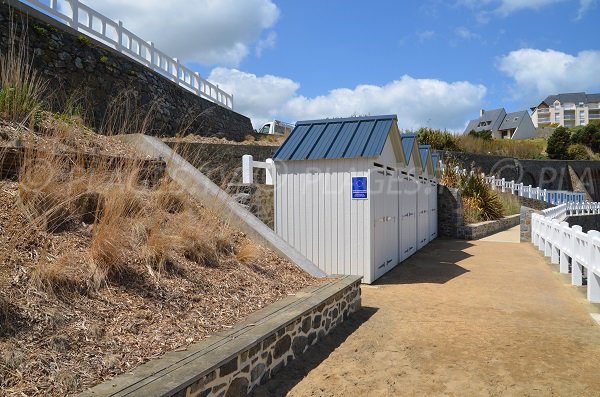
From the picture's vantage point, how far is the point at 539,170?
121ft

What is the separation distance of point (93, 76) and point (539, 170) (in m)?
34.5

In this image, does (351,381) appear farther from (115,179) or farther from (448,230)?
(448,230)

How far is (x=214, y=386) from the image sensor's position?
3.23 meters

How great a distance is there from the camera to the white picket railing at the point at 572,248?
7266 mm

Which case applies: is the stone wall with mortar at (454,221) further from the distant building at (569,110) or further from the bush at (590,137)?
the distant building at (569,110)

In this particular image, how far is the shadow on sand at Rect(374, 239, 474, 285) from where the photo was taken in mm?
9078

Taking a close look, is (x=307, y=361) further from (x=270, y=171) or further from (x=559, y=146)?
(x=559, y=146)

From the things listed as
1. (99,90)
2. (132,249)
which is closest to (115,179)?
(132,249)

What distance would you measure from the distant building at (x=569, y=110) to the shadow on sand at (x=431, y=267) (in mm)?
87689

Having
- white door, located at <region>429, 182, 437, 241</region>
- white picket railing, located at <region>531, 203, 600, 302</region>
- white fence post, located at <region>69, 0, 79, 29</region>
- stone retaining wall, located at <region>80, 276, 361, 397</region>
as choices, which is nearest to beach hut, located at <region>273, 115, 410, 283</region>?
stone retaining wall, located at <region>80, 276, 361, 397</region>

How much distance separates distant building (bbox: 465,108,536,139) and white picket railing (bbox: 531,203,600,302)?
5903 centimetres

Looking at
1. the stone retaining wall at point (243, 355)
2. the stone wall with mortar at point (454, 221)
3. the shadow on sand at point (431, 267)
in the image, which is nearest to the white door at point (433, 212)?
the stone wall with mortar at point (454, 221)

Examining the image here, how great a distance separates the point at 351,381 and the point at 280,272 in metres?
2.23

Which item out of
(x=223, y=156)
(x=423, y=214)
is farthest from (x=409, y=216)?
(x=223, y=156)
